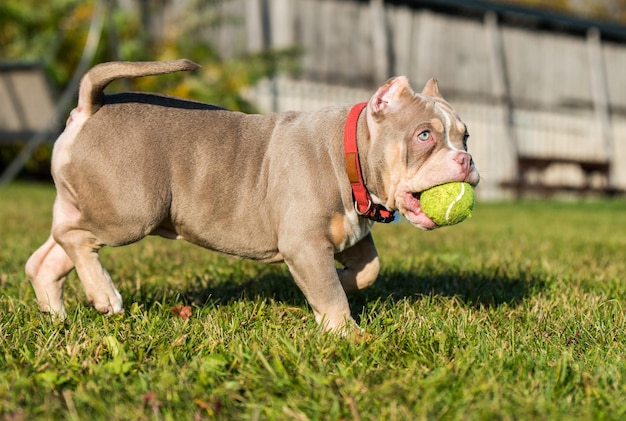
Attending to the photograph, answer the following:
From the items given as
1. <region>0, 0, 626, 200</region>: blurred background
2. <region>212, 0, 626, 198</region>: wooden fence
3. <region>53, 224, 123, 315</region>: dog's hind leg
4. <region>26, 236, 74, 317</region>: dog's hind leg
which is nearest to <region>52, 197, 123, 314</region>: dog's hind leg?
<region>53, 224, 123, 315</region>: dog's hind leg

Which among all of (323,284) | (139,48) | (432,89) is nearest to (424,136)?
(432,89)

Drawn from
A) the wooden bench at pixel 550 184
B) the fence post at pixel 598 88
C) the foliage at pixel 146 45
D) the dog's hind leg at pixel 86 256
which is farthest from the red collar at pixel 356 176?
the fence post at pixel 598 88

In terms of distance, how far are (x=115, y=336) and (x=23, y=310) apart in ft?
2.71

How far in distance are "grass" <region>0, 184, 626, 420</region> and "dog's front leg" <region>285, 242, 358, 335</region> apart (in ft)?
0.33

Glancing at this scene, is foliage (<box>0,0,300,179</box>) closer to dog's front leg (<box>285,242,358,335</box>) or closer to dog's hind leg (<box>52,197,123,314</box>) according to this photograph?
dog's hind leg (<box>52,197,123,314</box>)

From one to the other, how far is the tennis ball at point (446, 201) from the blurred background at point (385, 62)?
9580 millimetres

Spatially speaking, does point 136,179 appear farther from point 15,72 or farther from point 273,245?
point 15,72

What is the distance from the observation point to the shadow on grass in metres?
4.12

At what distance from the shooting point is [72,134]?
11.2ft

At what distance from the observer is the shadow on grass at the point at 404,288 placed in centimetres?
412

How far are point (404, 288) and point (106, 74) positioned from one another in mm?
2120

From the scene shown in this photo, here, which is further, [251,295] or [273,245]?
[251,295]

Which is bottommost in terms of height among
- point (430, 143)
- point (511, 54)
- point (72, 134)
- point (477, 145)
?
point (477, 145)

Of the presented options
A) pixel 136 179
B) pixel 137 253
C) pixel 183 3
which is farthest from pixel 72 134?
pixel 183 3
